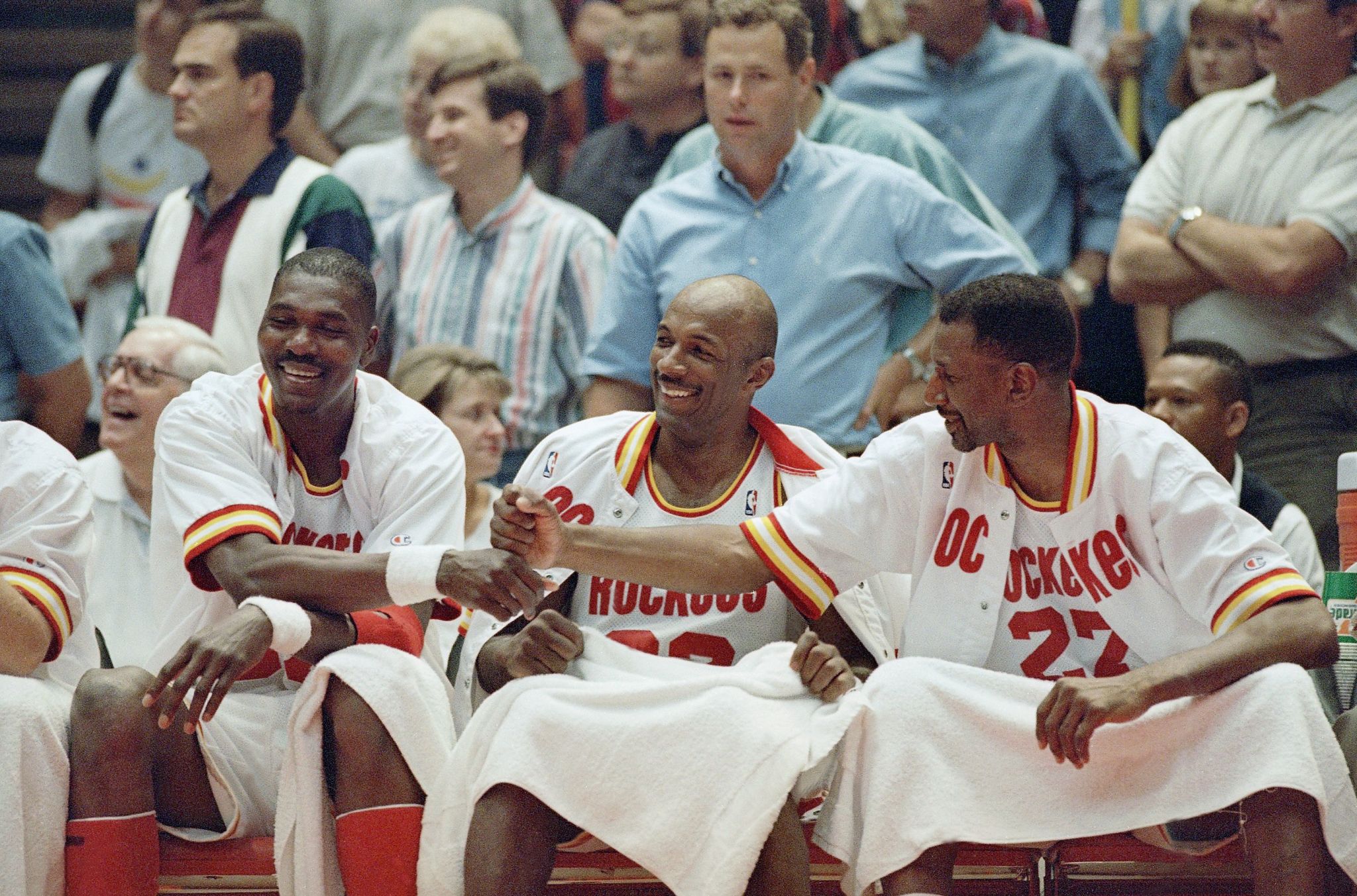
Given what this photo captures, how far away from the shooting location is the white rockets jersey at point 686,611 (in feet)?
13.4

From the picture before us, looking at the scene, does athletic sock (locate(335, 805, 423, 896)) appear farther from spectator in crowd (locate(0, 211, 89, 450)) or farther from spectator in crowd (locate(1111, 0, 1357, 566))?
spectator in crowd (locate(1111, 0, 1357, 566))

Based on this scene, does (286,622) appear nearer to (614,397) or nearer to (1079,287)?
(614,397)

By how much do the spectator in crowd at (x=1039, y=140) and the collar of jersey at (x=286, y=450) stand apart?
9.23 feet

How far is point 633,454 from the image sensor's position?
4211 millimetres

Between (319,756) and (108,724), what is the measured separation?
41 cm

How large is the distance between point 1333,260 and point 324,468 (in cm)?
291

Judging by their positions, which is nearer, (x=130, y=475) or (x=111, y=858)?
(x=111, y=858)

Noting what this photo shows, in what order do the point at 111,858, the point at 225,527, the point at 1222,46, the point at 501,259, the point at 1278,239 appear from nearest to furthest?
the point at 111,858 < the point at 225,527 < the point at 1278,239 < the point at 501,259 < the point at 1222,46

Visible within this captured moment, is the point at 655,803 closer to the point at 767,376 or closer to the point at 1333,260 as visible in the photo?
the point at 767,376

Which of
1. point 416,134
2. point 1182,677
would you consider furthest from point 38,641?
point 416,134

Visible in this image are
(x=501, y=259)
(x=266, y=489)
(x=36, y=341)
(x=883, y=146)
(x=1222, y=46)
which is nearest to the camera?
(x=266, y=489)

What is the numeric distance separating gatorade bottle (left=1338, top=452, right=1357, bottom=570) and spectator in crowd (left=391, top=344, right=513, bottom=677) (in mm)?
2251

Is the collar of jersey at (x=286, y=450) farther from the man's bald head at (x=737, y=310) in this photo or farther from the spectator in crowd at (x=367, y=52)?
the spectator in crowd at (x=367, y=52)

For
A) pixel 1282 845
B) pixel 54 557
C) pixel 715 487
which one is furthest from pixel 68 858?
pixel 1282 845
